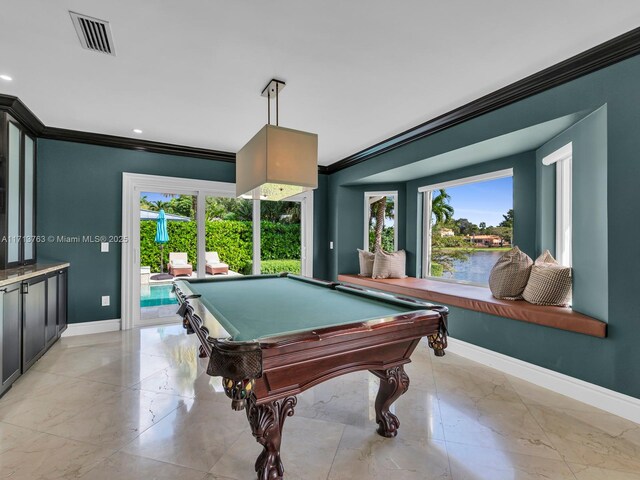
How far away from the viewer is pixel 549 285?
8.96 feet

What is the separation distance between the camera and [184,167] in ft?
15.0

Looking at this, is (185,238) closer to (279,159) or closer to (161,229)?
(161,229)

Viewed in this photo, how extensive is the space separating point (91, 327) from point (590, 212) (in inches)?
209

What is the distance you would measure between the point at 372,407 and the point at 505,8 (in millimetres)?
2607

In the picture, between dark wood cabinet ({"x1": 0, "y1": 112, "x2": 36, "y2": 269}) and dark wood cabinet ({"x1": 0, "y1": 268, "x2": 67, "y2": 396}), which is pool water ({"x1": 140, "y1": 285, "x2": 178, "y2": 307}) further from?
dark wood cabinet ({"x1": 0, "y1": 112, "x2": 36, "y2": 269})

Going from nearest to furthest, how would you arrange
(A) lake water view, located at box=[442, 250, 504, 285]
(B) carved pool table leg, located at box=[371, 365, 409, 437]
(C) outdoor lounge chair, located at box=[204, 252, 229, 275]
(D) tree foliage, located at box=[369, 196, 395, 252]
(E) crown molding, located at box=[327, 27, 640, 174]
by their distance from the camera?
(B) carved pool table leg, located at box=[371, 365, 409, 437]
(E) crown molding, located at box=[327, 27, 640, 174]
(A) lake water view, located at box=[442, 250, 504, 285]
(C) outdoor lounge chair, located at box=[204, 252, 229, 275]
(D) tree foliage, located at box=[369, 196, 395, 252]

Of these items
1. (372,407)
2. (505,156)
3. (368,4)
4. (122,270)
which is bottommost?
(372,407)

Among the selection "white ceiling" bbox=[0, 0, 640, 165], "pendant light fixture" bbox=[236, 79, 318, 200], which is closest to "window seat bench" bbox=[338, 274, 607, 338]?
"white ceiling" bbox=[0, 0, 640, 165]

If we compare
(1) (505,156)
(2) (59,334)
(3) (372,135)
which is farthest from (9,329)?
(1) (505,156)

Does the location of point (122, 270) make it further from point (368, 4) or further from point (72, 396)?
point (368, 4)

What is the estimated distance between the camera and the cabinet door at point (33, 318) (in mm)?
2684

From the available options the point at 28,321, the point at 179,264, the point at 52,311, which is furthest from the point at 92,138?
the point at 28,321

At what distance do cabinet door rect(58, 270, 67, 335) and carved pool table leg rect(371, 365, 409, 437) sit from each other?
3637mm

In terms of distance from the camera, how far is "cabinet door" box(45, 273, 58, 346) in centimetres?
322
